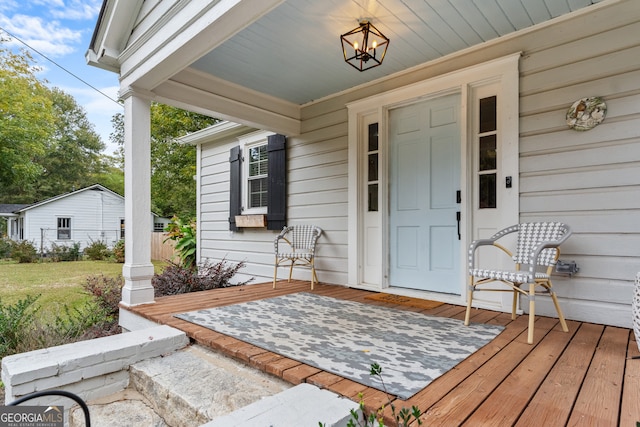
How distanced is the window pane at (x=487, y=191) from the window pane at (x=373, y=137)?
4.14 ft

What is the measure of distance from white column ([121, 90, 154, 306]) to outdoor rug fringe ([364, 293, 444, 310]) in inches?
86.8

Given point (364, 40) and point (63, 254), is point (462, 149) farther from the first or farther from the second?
point (63, 254)

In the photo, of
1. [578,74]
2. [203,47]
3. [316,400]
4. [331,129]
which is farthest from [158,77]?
[578,74]

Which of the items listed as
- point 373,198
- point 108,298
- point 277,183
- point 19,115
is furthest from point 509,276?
point 19,115

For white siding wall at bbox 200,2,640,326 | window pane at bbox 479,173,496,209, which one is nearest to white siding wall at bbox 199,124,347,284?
window pane at bbox 479,173,496,209

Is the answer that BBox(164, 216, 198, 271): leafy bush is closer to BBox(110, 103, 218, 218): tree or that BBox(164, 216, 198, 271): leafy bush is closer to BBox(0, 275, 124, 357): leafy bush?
BBox(0, 275, 124, 357): leafy bush

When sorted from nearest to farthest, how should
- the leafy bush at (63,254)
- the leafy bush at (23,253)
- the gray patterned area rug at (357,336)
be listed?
1. the gray patterned area rug at (357,336)
2. the leafy bush at (23,253)
3. the leafy bush at (63,254)

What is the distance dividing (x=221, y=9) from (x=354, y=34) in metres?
1.19

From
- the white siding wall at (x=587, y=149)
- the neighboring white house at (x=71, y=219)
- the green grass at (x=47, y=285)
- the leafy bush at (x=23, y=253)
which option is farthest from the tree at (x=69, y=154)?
the white siding wall at (x=587, y=149)

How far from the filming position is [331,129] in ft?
13.8

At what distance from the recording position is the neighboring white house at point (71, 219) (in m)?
14.4

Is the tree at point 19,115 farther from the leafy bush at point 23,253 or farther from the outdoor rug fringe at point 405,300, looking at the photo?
the outdoor rug fringe at point 405,300

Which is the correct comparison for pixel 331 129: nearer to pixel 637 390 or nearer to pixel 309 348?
pixel 309 348

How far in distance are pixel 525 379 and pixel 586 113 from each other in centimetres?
209
